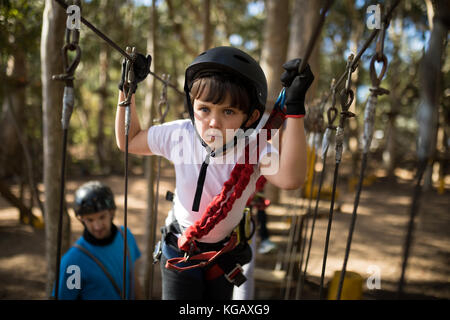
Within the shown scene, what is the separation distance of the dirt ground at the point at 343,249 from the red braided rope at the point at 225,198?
1.93 feet

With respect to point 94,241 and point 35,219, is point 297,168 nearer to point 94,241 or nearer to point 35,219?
point 94,241

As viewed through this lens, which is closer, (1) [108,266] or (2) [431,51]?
(2) [431,51]

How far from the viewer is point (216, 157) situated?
1.31m

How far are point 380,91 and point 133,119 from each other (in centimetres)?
96

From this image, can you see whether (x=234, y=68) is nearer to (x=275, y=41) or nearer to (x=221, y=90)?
(x=221, y=90)

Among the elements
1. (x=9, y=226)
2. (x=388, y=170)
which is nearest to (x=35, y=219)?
(x=9, y=226)

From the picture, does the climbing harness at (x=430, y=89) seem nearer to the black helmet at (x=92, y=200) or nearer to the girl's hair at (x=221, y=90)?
the girl's hair at (x=221, y=90)

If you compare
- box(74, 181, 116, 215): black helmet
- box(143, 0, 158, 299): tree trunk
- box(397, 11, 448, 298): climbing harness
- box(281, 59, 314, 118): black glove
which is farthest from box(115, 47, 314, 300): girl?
box(143, 0, 158, 299): tree trunk

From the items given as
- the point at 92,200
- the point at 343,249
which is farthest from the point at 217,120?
the point at 343,249

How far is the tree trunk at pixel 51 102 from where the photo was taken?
6.70ft

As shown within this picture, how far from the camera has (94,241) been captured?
212 cm

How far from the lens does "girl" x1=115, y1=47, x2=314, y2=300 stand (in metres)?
1.14

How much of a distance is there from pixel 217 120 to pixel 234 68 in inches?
7.7

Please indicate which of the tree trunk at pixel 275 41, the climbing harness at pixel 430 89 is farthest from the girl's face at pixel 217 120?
the tree trunk at pixel 275 41
